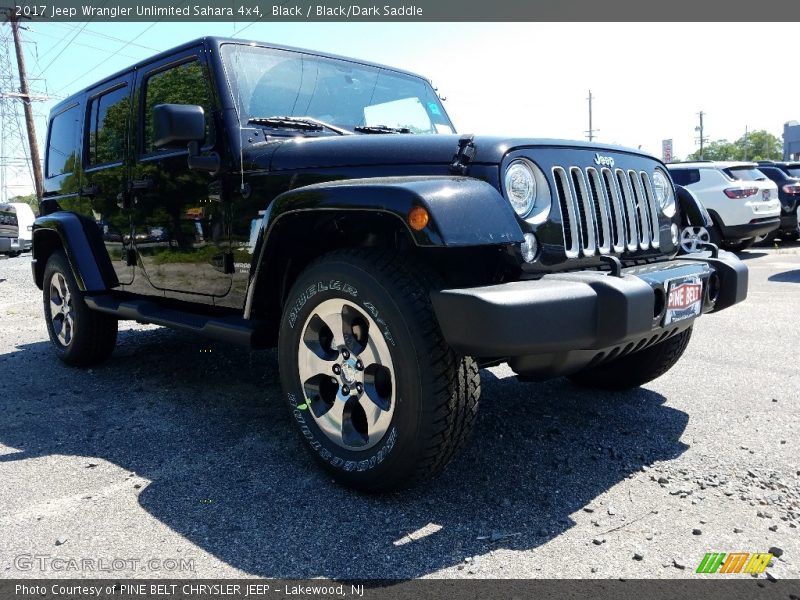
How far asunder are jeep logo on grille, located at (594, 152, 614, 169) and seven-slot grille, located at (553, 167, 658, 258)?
0.02 m

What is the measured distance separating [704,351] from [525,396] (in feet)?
6.37

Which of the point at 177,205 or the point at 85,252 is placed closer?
the point at 177,205

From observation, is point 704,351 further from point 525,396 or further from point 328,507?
point 328,507

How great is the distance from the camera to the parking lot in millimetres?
2213

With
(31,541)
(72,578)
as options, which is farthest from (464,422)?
(31,541)

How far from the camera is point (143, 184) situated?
4.06 metres

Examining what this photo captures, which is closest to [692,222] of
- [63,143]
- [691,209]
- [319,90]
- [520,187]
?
[691,209]

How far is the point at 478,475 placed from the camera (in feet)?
9.31

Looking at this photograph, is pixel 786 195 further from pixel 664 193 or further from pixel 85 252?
pixel 85 252

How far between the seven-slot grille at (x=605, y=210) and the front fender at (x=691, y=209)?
Result: 47 centimetres

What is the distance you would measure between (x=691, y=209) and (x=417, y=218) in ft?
6.53

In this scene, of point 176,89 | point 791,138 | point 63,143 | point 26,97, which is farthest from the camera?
point 791,138

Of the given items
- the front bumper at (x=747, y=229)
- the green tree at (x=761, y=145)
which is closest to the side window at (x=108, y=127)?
the front bumper at (x=747, y=229)

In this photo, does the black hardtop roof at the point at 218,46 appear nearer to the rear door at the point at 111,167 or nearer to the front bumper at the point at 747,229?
the rear door at the point at 111,167
